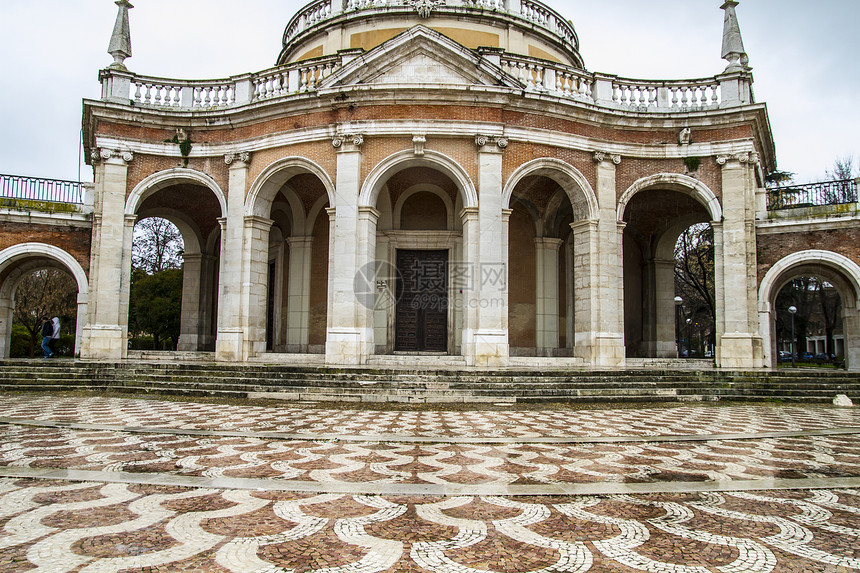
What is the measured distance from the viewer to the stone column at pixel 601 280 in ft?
47.6

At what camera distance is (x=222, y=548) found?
9.25 ft

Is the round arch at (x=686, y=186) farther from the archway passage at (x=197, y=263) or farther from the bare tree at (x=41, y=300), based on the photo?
the bare tree at (x=41, y=300)

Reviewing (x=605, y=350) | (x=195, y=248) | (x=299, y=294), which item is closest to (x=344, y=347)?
(x=299, y=294)

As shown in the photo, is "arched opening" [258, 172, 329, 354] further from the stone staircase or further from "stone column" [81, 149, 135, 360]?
the stone staircase

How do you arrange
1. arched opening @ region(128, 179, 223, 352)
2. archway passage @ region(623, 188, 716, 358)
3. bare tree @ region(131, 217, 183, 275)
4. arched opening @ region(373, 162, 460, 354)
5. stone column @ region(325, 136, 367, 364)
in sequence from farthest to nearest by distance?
bare tree @ region(131, 217, 183, 275) < archway passage @ region(623, 188, 716, 358) < arched opening @ region(128, 179, 223, 352) < arched opening @ region(373, 162, 460, 354) < stone column @ region(325, 136, 367, 364)

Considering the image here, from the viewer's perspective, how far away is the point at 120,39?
15781mm

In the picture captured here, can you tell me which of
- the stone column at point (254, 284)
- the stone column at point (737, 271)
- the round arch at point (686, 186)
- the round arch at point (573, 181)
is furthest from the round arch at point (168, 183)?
the stone column at point (737, 271)

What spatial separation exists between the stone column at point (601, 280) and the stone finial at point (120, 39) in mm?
13572

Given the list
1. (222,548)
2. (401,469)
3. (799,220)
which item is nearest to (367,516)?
(222,548)

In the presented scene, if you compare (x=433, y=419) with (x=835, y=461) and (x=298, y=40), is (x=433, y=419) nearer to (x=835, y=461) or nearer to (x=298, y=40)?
(x=835, y=461)

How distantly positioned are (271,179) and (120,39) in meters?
6.05

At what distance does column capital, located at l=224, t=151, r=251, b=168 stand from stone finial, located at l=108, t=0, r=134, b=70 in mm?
4000

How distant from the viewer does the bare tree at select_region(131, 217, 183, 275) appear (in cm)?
3462

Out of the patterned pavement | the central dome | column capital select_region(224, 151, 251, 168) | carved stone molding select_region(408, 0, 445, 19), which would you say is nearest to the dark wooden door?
column capital select_region(224, 151, 251, 168)
